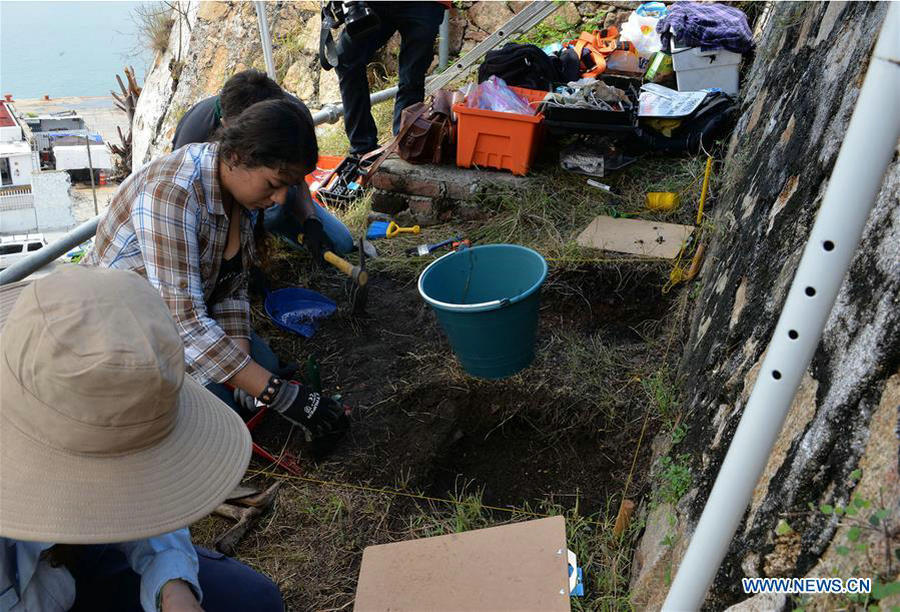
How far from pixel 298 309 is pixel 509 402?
1296 millimetres

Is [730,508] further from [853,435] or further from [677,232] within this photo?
[677,232]

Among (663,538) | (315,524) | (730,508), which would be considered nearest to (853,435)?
(730,508)

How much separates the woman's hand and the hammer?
80 centimetres

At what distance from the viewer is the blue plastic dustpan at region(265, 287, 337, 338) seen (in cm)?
352

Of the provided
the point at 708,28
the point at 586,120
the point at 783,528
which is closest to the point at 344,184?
the point at 586,120

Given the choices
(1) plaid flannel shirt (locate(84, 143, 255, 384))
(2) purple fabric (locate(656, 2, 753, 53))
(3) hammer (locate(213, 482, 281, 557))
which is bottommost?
(3) hammer (locate(213, 482, 281, 557))

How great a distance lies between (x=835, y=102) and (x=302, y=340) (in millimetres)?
2497

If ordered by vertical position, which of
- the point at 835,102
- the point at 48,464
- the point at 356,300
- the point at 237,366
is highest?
the point at 835,102

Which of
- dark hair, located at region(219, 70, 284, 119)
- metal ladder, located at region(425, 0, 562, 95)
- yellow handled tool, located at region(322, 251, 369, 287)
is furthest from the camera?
metal ladder, located at region(425, 0, 562, 95)

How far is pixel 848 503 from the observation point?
1022 millimetres

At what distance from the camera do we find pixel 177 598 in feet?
4.88

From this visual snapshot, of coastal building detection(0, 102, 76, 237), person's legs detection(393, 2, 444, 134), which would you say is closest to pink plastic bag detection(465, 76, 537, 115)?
person's legs detection(393, 2, 444, 134)

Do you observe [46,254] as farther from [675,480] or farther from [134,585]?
[675,480]

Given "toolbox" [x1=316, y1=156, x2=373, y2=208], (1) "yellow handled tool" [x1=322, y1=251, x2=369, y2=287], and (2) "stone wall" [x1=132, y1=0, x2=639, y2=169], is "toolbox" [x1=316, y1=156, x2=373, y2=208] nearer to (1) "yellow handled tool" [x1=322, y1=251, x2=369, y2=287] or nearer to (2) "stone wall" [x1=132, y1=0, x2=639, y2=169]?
(1) "yellow handled tool" [x1=322, y1=251, x2=369, y2=287]
